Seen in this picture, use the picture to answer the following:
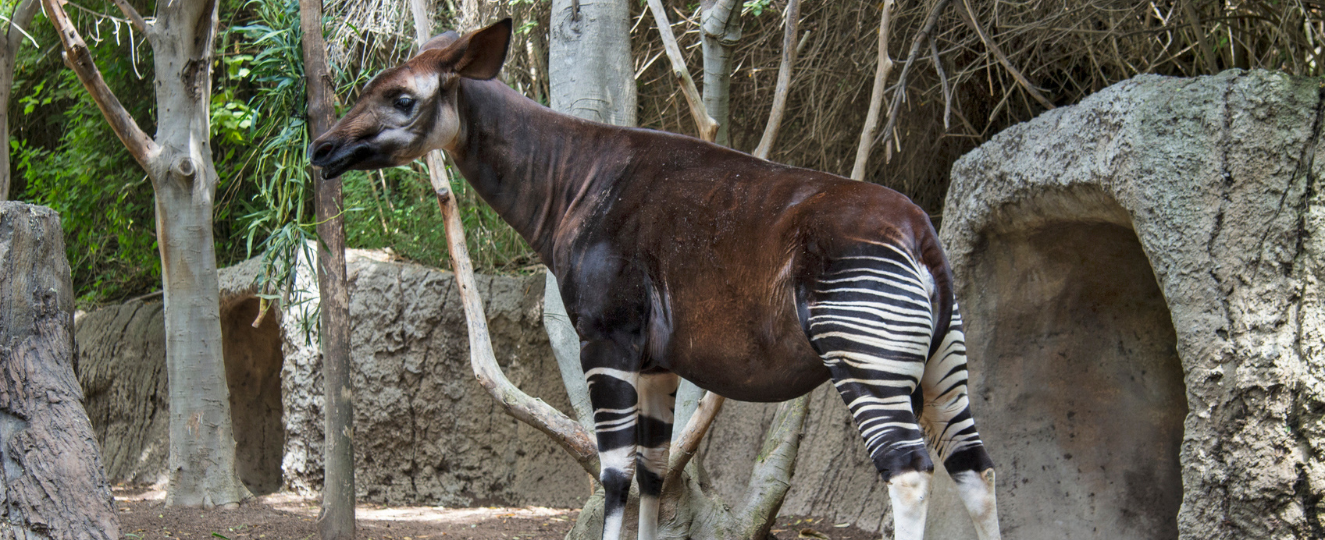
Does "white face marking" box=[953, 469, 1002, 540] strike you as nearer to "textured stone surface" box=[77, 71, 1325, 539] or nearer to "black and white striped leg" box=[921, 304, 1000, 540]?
"black and white striped leg" box=[921, 304, 1000, 540]

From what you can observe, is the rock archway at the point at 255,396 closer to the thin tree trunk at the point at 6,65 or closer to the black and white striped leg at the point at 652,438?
the thin tree trunk at the point at 6,65

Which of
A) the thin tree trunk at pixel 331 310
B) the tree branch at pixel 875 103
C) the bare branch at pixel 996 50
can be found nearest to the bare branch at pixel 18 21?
the thin tree trunk at pixel 331 310

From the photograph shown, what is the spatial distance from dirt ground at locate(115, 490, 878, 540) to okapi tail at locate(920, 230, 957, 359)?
6.77 ft

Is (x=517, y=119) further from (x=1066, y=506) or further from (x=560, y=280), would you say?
(x=1066, y=506)

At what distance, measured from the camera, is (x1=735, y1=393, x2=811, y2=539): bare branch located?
3777 mm

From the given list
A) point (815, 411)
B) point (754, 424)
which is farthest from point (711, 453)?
point (815, 411)

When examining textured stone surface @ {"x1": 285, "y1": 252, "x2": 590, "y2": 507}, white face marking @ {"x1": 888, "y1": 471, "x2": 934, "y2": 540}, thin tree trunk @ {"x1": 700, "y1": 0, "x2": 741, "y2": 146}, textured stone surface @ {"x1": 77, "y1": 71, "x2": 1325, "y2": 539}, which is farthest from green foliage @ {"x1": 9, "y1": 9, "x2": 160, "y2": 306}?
white face marking @ {"x1": 888, "y1": 471, "x2": 934, "y2": 540}

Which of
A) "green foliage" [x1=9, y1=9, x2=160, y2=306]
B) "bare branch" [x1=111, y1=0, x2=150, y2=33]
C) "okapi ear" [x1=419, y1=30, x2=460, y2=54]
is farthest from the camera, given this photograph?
"green foliage" [x1=9, y1=9, x2=160, y2=306]

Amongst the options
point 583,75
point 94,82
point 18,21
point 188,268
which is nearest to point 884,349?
point 583,75

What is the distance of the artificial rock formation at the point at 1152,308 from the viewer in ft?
8.68

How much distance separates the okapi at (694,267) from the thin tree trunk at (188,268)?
96.0 inches

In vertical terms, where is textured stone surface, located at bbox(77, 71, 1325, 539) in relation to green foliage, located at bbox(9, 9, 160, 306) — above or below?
below

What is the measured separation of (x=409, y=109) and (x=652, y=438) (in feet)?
3.92

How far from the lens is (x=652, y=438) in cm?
293
